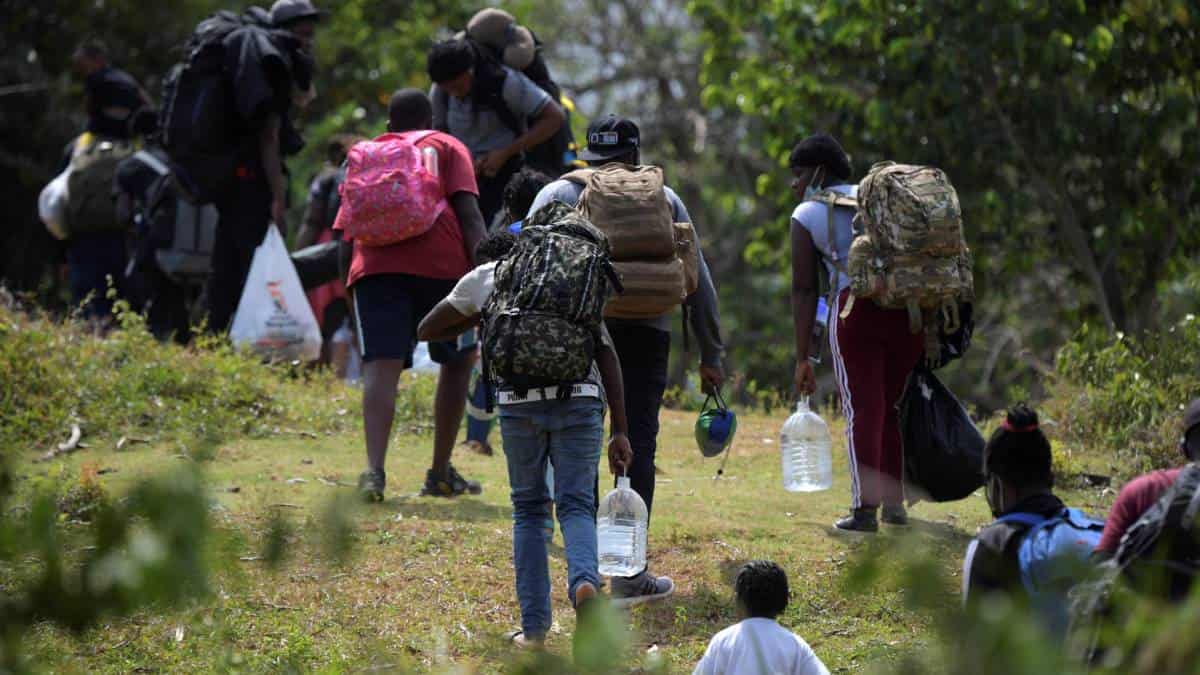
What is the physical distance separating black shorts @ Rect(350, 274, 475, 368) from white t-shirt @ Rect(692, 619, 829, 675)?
3.12 m

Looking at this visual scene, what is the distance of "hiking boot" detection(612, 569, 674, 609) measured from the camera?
6281mm

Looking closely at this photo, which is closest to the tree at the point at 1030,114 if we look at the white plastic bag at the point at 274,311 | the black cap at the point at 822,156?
the white plastic bag at the point at 274,311

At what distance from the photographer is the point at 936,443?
706cm

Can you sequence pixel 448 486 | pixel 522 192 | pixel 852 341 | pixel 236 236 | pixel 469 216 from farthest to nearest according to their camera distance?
1. pixel 236 236
2. pixel 448 486
3. pixel 469 216
4. pixel 852 341
5. pixel 522 192

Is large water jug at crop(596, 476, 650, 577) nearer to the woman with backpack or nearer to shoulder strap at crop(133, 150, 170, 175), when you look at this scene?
the woman with backpack

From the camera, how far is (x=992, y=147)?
47.6 feet

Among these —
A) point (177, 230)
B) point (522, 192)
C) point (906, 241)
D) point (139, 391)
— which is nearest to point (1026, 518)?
point (906, 241)

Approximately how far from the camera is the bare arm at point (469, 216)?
751cm

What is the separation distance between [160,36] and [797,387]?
14394 millimetres

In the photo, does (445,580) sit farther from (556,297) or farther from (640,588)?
(556,297)

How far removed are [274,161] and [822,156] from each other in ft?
12.6

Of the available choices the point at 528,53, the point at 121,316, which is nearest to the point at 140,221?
the point at 121,316

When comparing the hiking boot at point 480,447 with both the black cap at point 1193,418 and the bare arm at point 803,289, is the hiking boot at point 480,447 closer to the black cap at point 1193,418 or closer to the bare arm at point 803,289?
the bare arm at point 803,289

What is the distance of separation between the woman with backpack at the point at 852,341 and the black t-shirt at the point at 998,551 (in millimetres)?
2962
